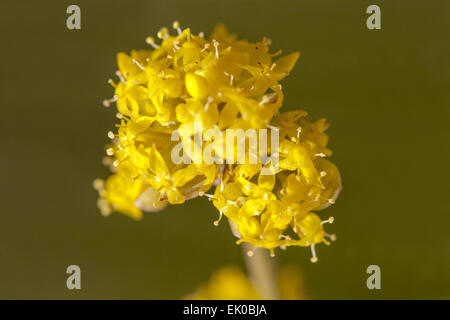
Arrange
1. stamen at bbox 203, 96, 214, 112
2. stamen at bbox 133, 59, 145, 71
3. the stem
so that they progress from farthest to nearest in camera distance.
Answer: the stem < stamen at bbox 133, 59, 145, 71 < stamen at bbox 203, 96, 214, 112

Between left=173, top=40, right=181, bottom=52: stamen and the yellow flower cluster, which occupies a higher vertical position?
left=173, top=40, right=181, bottom=52: stamen

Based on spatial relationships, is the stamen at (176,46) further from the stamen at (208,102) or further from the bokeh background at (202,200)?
the bokeh background at (202,200)

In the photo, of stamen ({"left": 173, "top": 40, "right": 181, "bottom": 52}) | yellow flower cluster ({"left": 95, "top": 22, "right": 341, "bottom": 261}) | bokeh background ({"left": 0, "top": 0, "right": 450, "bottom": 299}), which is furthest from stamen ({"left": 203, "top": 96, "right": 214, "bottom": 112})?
bokeh background ({"left": 0, "top": 0, "right": 450, "bottom": 299})

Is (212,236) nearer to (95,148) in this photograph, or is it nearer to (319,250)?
(319,250)

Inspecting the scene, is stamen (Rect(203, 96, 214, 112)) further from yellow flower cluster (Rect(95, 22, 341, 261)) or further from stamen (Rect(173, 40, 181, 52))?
stamen (Rect(173, 40, 181, 52))

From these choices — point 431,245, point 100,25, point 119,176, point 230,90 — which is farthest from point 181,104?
point 431,245

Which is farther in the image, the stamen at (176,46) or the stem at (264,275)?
the stem at (264,275)
